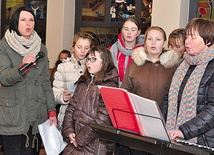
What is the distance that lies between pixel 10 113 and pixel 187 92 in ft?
5.40

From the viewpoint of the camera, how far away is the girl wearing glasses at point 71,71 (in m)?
4.45

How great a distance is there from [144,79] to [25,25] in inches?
45.0

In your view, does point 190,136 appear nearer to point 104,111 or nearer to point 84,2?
point 104,111

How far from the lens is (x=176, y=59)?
384cm

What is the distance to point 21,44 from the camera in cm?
407

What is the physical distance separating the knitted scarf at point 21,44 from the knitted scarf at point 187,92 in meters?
1.42

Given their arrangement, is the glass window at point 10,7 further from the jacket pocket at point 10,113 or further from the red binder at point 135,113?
the red binder at point 135,113

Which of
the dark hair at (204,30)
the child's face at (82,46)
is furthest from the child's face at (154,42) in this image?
the child's face at (82,46)

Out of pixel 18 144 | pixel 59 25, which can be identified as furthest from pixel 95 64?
pixel 59 25

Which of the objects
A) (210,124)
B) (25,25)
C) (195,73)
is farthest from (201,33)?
(25,25)

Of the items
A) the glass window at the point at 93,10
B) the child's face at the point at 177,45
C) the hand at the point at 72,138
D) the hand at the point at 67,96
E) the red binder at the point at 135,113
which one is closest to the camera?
the red binder at the point at 135,113

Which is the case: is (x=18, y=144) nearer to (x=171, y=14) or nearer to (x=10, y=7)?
(x=171, y=14)

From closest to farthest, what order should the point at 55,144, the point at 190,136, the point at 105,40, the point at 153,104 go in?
the point at 153,104 → the point at 190,136 → the point at 55,144 → the point at 105,40

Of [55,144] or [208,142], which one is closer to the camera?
[208,142]
